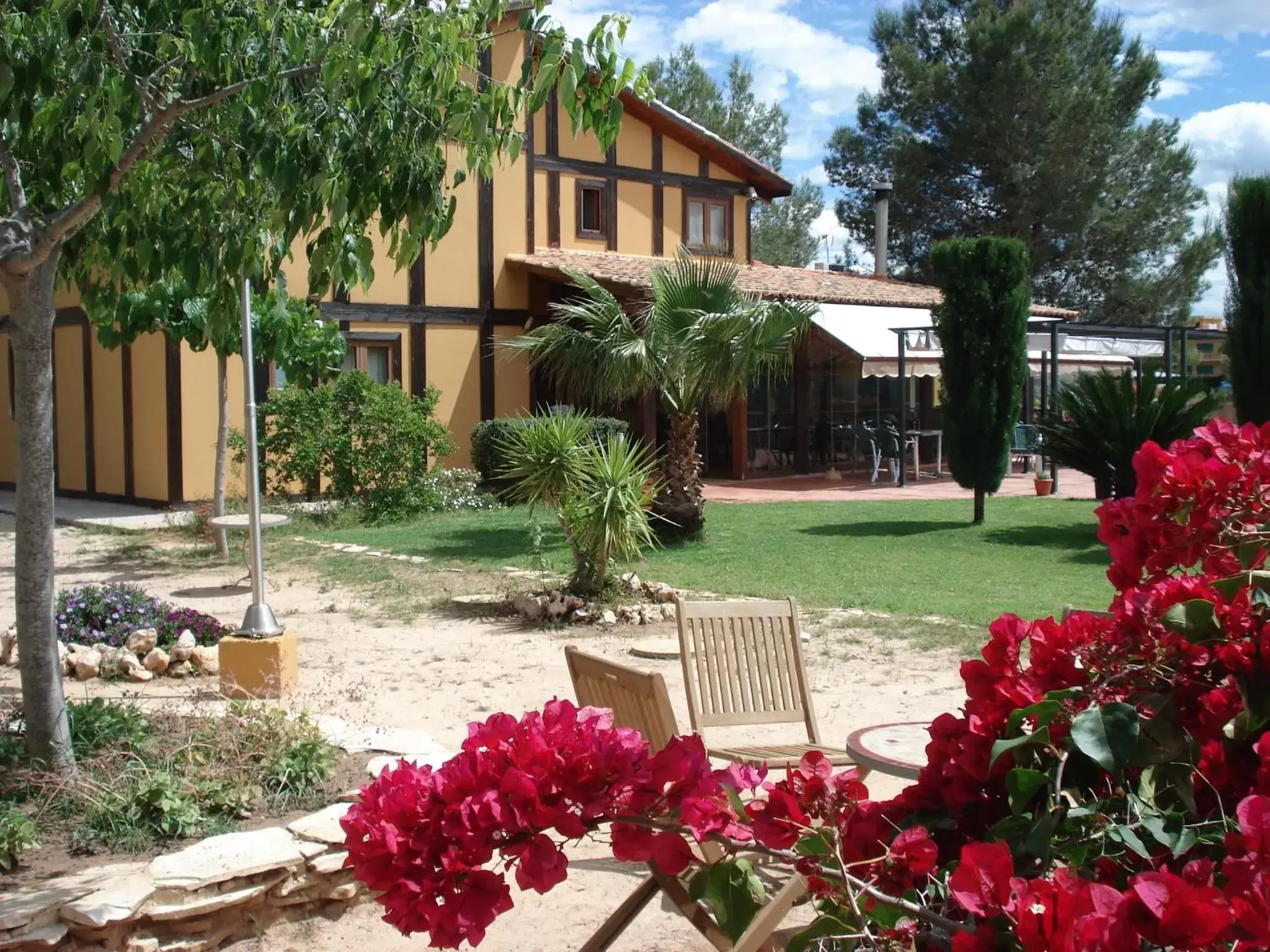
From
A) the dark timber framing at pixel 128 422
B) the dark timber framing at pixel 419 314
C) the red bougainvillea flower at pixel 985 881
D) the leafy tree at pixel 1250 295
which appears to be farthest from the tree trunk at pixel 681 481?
the red bougainvillea flower at pixel 985 881

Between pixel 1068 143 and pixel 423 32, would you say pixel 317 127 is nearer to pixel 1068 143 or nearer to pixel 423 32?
pixel 423 32

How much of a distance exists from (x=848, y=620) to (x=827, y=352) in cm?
1469

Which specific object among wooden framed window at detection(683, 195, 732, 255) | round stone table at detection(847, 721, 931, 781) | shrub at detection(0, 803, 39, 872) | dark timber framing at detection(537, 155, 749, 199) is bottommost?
shrub at detection(0, 803, 39, 872)

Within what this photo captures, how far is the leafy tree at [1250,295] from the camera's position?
13180 mm

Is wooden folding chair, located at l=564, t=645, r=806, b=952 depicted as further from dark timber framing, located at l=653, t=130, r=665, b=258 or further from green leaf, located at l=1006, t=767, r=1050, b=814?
dark timber framing, located at l=653, t=130, r=665, b=258

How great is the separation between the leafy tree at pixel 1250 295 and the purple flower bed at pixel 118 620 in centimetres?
1039

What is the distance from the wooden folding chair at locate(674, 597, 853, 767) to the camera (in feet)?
17.3

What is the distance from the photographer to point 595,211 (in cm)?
2216

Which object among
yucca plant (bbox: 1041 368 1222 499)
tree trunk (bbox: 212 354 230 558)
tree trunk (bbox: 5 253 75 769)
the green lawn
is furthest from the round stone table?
yucca plant (bbox: 1041 368 1222 499)

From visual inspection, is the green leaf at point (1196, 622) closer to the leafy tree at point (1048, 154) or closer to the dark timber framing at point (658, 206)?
the dark timber framing at point (658, 206)

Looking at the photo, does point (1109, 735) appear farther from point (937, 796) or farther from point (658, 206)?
point (658, 206)

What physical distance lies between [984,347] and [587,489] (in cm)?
711

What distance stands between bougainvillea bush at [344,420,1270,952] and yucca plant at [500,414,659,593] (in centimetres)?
775

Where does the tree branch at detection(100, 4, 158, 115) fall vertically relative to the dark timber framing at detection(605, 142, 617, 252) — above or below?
below
